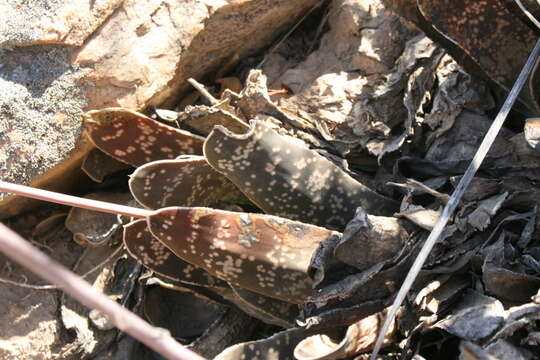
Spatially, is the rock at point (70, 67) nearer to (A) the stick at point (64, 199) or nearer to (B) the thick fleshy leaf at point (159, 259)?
(B) the thick fleshy leaf at point (159, 259)

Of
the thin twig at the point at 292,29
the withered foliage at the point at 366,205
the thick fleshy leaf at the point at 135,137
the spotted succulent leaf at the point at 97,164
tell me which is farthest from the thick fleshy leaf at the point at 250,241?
the thin twig at the point at 292,29

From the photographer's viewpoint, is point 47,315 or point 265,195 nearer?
point 265,195

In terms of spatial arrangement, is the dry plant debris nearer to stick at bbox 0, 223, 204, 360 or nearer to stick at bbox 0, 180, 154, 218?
stick at bbox 0, 180, 154, 218

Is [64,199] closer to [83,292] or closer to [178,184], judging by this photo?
[178,184]

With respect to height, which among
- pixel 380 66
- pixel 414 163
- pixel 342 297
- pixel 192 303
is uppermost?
pixel 380 66

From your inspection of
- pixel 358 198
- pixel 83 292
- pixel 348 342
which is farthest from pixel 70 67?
pixel 83 292

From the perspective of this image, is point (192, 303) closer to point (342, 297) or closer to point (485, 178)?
point (342, 297)

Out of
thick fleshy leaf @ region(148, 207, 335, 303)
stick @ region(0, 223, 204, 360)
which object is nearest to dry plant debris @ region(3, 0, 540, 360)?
thick fleshy leaf @ region(148, 207, 335, 303)

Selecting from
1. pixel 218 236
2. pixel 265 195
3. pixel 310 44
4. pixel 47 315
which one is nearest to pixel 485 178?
pixel 265 195
